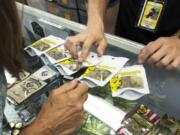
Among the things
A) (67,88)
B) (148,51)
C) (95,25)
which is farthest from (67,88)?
(95,25)

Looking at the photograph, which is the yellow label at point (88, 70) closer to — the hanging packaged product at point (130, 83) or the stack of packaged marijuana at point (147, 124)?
the hanging packaged product at point (130, 83)

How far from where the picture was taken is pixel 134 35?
165 centimetres

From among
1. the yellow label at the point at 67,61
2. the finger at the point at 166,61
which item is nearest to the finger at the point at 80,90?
the yellow label at the point at 67,61

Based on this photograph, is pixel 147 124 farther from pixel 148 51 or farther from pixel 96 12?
pixel 96 12

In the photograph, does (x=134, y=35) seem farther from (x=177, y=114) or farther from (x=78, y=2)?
(x=78, y=2)

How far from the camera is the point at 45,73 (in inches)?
52.0

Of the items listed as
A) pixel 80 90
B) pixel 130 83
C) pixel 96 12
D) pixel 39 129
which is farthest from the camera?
pixel 96 12

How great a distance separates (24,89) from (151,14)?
0.70 m

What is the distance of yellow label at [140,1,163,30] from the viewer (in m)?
1.40

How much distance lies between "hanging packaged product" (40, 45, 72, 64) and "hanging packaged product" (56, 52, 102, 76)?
0.09ft

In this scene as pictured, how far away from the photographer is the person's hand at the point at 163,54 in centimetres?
126

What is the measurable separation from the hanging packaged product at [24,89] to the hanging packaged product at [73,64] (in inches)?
5.3

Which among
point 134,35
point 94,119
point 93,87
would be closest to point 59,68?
point 93,87

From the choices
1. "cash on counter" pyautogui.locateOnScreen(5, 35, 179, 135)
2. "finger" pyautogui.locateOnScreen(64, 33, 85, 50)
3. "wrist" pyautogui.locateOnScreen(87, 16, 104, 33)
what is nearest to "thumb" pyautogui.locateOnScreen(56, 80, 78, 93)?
"cash on counter" pyautogui.locateOnScreen(5, 35, 179, 135)
